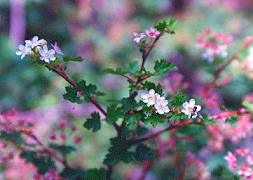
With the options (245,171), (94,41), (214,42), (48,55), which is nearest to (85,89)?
(48,55)

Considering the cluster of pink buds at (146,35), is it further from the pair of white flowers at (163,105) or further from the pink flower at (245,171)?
the pink flower at (245,171)

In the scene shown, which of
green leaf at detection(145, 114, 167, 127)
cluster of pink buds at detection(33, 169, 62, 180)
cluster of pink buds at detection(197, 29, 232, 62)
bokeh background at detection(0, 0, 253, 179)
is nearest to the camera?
green leaf at detection(145, 114, 167, 127)

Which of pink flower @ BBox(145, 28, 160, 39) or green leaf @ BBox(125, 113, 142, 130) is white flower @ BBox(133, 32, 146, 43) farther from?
green leaf @ BBox(125, 113, 142, 130)

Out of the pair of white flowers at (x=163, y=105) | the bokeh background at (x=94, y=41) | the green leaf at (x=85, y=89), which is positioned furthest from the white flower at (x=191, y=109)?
the bokeh background at (x=94, y=41)

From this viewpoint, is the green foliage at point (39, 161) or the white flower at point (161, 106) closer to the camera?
the white flower at point (161, 106)

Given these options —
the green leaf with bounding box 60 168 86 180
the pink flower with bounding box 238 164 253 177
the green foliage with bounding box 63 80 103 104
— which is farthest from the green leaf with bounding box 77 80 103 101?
the pink flower with bounding box 238 164 253 177

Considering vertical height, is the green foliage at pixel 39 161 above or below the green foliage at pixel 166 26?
below

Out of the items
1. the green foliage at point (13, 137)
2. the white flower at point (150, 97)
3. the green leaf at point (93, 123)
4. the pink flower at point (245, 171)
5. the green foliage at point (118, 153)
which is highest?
the green foliage at point (13, 137)

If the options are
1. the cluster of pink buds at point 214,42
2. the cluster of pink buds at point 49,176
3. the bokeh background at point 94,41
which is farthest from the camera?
the bokeh background at point 94,41

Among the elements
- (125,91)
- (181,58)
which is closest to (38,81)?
(125,91)
